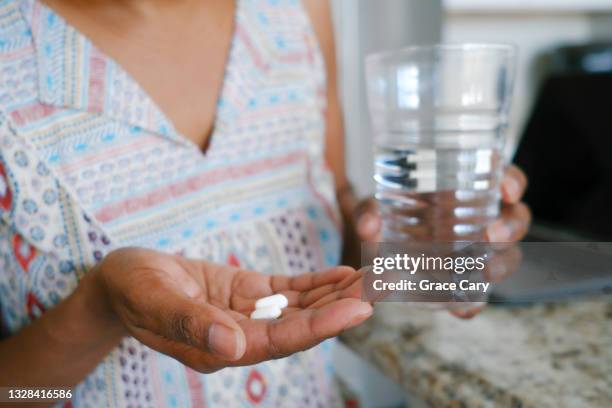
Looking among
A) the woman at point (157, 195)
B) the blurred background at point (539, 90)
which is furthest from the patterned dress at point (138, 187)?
the blurred background at point (539, 90)

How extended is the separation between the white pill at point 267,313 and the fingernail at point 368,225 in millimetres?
176

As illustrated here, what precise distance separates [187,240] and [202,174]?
77mm

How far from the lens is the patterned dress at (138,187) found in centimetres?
54

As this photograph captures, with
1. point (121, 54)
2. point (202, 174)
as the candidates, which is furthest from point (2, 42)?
point (202, 174)

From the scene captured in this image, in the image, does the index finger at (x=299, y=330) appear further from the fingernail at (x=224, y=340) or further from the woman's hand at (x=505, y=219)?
the woman's hand at (x=505, y=219)

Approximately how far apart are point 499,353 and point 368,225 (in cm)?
22

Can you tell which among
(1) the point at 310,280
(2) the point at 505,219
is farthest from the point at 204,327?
(2) the point at 505,219

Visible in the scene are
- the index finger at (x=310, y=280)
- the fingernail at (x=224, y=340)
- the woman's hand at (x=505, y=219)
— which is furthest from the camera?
the woman's hand at (x=505, y=219)

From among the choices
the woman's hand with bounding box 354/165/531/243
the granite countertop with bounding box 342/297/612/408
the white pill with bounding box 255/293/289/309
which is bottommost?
the granite countertop with bounding box 342/297/612/408

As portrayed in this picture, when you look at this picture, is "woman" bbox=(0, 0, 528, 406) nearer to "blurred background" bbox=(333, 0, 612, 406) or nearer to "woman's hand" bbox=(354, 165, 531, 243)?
"woman's hand" bbox=(354, 165, 531, 243)

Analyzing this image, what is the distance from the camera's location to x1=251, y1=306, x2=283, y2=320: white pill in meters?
0.40

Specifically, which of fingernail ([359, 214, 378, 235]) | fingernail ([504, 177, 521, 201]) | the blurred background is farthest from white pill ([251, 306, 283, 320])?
the blurred background

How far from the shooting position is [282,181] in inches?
27.3

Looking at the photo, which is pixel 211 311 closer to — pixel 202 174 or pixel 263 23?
pixel 202 174
